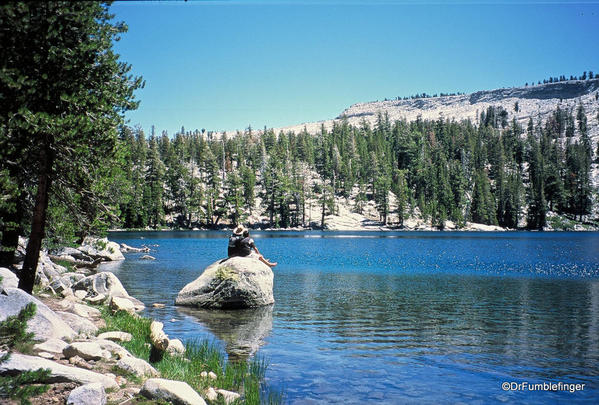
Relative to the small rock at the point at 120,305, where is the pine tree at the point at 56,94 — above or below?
above

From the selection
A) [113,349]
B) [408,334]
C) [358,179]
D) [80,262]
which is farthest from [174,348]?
[358,179]

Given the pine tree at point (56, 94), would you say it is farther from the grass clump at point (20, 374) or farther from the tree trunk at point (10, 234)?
the grass clump at point (20, 374)

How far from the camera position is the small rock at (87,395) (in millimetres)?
6043

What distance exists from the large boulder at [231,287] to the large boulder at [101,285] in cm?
301

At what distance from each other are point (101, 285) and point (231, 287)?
6.68 meters

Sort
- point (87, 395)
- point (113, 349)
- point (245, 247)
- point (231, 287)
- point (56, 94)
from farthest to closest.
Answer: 1. point (245, 247)
2. point (231, 287)
3. point (56, 94)
4. point (113, 349)
5. point (87, 395)

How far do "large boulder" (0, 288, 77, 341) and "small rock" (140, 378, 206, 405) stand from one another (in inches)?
93.1

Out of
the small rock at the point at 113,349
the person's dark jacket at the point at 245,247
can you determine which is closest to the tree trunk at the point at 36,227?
the small rock at the point at 113,349

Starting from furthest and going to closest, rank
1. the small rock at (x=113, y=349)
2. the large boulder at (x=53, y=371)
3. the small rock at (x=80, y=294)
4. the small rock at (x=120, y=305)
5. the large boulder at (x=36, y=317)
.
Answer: the small rock at (x=80, y=294), the small rock at (x=120, y=305), the small rock at (x=113, y=349), the large boulder at (x=36, y=317), the large boulder at (x=53, y=371)

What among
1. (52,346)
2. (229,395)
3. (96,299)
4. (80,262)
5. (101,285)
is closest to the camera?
(52,346)

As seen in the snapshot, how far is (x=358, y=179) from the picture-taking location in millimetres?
169875

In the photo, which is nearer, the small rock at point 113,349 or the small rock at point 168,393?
the small rock at point 168,393

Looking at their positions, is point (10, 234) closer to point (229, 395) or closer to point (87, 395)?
point (229, 395)

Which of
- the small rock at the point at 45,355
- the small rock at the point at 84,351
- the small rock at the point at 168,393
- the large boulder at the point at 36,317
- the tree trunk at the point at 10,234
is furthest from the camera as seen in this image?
the tree trunk at the point at 10,234
